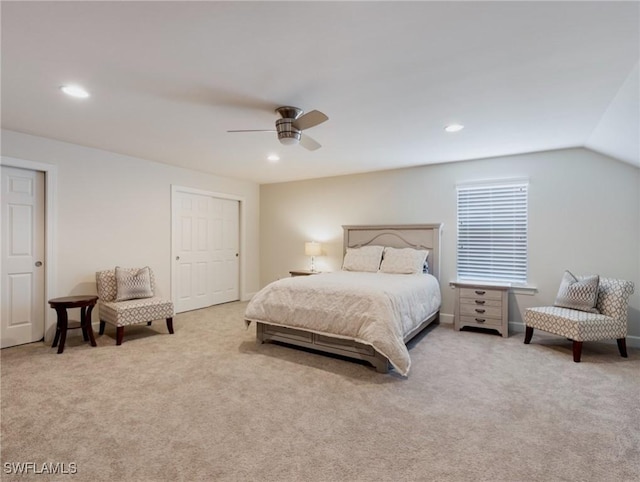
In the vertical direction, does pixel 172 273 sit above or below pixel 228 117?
below

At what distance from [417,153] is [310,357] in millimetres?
2886

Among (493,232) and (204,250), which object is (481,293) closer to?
(493,232)

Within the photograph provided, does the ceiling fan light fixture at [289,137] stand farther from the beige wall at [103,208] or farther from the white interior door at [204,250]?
the white interior door at [204,250]

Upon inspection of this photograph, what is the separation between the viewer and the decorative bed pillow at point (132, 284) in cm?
409

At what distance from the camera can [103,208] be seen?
4.34 m

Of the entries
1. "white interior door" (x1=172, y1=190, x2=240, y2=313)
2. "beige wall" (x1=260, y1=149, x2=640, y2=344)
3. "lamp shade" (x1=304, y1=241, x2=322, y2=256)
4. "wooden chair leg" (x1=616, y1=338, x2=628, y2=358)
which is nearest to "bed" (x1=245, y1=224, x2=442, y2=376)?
"beige wall" (x1=260, y1=149, x2=640, y2=344)

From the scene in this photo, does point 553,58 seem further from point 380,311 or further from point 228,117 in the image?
point 228,117

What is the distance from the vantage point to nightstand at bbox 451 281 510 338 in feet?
13.4

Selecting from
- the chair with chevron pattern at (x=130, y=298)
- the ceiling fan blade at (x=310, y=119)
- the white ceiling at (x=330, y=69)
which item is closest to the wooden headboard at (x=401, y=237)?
the white ceiling at (x=330, y=69)

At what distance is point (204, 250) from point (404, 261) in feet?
11.1

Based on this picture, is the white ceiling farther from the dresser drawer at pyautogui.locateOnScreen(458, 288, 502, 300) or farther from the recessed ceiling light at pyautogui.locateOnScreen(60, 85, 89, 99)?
the dresser drawer at pyautogui.locateOnScreen(458, 288, 502, 300)

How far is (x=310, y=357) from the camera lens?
3.37 meters

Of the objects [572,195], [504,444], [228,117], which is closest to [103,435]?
[504,444]

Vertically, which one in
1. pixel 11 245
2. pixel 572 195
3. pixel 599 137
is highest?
pixel 599 137
